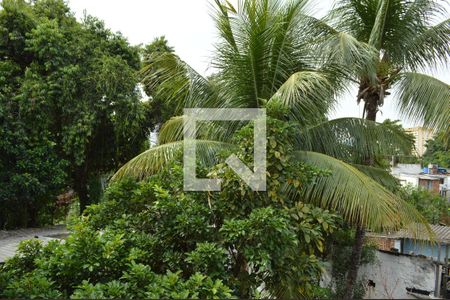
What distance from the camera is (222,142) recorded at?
16.0ft

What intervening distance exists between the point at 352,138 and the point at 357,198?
1550mm

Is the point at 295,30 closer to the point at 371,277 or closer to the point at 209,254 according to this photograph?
the point at 209,254

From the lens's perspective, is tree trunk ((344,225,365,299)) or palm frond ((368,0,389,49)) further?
tree trunk ((344,225,365,299))

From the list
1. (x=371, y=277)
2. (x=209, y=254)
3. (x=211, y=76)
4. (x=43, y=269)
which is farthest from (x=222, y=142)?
(x=371, y=277)

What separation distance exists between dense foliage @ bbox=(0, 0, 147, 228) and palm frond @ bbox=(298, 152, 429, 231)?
662 cm

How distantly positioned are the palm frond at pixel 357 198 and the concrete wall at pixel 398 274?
370cm

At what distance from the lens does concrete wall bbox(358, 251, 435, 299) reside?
288 inches

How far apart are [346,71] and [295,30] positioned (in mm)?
830

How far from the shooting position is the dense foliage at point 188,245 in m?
2.51

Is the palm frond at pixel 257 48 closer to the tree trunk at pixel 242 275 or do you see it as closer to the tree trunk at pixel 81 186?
the tree trunk at pixel 242 275

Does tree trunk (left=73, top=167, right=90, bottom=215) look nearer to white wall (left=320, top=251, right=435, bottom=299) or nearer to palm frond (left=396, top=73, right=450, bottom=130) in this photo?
white wall (left=320, top=251, right=435, bottom=299)
